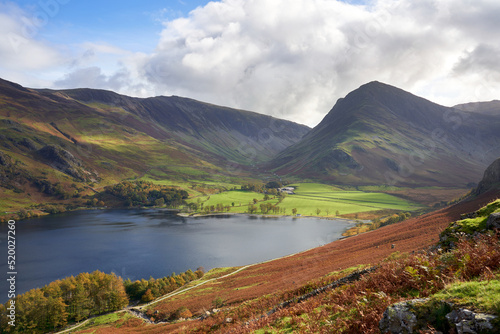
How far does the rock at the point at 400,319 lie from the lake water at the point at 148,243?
328ft

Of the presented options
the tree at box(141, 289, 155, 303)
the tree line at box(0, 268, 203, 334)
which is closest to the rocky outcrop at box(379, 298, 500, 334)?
the tree at box(141, 289, 155, 303)

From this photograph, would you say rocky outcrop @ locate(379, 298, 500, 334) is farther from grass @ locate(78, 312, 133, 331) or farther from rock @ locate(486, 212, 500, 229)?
grass @ locate(78, 312, 133, 331)

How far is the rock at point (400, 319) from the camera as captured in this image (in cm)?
713

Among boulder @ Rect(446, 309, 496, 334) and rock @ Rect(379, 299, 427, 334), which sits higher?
boulder @ Rect(446, 309, 496, 334)

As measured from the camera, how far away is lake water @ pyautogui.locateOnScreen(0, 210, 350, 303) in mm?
100312

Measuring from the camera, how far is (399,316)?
7344 millimetres

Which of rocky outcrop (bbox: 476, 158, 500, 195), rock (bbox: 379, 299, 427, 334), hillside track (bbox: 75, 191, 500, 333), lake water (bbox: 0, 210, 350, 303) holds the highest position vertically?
rocky outcrop (bbox: 476, 158, 500, 195)

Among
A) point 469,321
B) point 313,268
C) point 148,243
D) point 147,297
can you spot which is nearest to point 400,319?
point 469,321

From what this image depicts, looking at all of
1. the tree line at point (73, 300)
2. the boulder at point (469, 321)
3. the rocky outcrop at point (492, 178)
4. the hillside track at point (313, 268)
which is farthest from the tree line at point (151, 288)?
the rocky outcrop at point (492, 178)

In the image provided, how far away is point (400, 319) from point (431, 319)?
78 centimetres

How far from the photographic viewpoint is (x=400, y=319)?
7301mm

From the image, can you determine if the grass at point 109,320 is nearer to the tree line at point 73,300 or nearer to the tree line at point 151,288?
the tree line at point 73,300

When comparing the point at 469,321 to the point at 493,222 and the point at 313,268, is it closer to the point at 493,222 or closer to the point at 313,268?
the point at 493,222

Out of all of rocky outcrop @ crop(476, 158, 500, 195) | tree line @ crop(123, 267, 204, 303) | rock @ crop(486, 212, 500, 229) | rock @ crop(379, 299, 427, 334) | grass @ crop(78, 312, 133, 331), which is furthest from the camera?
tree line @ crop(123, 267, 204, 303)
